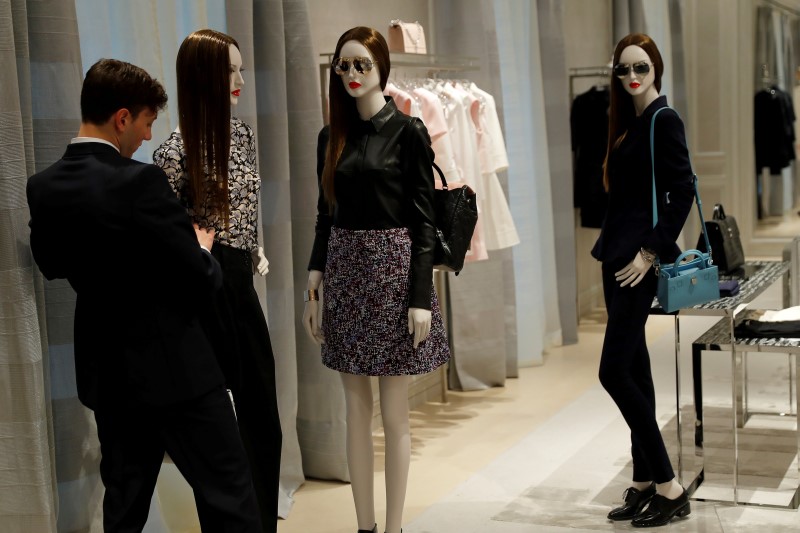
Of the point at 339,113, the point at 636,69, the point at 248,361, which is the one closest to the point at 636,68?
the point at 636,69

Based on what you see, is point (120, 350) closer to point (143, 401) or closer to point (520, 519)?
point (143, 401)

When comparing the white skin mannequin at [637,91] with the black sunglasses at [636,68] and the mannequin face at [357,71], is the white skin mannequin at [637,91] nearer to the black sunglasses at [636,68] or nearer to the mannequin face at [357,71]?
the black sunglasses at [636,68]

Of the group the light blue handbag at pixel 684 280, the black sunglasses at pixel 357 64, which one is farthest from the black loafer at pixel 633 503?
the black sunglasses at pixel 357 64

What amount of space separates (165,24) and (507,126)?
2.86 meters

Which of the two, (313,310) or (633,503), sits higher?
(313,310)

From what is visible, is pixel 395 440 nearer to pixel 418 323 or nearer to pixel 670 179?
pixel 418 323

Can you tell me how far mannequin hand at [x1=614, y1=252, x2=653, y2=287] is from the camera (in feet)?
10.5

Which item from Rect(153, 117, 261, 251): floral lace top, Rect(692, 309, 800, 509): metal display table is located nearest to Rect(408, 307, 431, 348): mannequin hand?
Rect(153, 117, 261, 251): floral lace top

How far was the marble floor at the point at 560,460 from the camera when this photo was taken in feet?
11.6

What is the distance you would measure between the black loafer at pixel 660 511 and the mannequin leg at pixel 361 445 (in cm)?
92

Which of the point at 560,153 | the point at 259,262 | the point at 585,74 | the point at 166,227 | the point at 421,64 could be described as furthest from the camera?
the point at 585,74

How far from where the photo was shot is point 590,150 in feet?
22.7

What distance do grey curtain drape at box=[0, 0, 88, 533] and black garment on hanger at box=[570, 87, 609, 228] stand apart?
4.64m

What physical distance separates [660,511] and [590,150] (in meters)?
3.88
